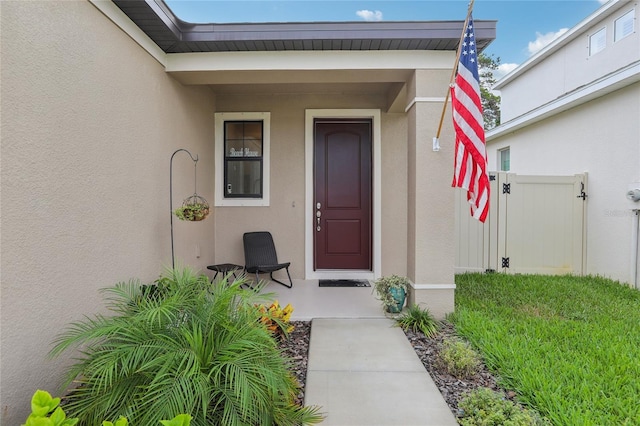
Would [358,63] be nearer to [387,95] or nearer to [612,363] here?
[387,95]

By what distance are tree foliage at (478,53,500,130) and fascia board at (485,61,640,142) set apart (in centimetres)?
1203

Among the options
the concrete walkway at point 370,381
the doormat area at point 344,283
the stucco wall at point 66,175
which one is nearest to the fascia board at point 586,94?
the doormat area at point 344,283

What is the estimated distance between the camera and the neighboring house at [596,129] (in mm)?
4887

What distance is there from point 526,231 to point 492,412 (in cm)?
448

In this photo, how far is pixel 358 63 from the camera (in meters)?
→ 3.49

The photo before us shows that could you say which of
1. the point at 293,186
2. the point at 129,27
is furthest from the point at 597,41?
the point at 129,27

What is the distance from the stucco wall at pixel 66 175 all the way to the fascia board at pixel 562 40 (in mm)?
8389

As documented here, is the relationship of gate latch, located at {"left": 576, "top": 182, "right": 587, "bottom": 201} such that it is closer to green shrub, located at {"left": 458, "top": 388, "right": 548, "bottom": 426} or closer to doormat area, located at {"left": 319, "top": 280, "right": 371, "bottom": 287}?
doormat area, located at {"left": 319, "top": 280, "right": 371, "bottom": 287}

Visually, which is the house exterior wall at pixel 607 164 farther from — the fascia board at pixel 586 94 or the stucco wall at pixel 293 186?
the stucco wall at pixel 293 186

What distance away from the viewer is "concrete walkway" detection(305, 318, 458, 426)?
2.04 metres

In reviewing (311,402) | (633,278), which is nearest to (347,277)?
(311,402)

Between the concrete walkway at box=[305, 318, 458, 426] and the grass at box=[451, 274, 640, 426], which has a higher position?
the grass at box=[451, 274, 640, 426]

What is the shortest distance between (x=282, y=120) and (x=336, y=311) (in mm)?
2967

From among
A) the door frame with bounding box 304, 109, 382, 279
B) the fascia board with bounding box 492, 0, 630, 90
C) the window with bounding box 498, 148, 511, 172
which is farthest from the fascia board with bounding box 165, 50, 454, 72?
the window with bounding box 498, 148, 511, 172
